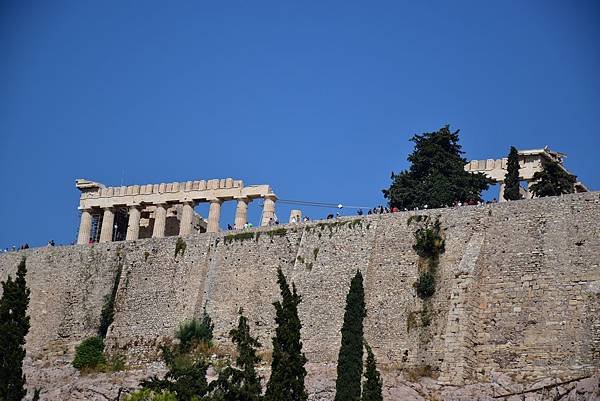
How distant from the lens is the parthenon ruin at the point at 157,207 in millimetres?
69938

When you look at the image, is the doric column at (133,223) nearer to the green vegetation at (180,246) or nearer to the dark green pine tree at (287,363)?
the green vegetation at (180,246)

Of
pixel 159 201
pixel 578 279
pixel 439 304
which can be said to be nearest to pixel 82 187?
pixel 159 201

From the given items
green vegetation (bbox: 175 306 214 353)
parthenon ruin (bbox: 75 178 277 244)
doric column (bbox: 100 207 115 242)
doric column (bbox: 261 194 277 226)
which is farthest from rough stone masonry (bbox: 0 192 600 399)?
doric column (bbox: 261 194 277 226)

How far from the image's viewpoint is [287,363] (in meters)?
41.8

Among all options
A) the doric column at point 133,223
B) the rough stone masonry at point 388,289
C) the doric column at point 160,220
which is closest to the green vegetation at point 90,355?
the rough stone masonry at point 388,289

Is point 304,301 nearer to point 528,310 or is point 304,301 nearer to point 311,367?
point 311,367

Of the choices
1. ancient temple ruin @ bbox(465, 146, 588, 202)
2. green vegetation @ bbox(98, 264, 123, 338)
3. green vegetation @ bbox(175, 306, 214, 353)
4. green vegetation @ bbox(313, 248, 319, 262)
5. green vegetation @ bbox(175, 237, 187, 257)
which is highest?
ancient temple ruin @ bbox(465, 146, 588, 202)

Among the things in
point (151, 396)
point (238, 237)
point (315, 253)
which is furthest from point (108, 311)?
point (151, 396)

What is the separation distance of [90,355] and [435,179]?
1829 centimetres

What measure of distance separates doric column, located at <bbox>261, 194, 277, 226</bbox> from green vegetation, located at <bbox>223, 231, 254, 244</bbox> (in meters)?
6.66

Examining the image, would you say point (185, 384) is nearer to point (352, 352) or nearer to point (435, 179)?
point (352, 352)

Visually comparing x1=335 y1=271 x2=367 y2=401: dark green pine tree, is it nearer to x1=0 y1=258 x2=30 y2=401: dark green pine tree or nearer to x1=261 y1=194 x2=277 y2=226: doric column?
x1=0 y1=258 x2=30 y2=401: dark green pine tree

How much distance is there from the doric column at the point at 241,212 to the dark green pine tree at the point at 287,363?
25.4 meters

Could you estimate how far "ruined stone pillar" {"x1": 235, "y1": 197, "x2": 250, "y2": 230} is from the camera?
68.6 meters
